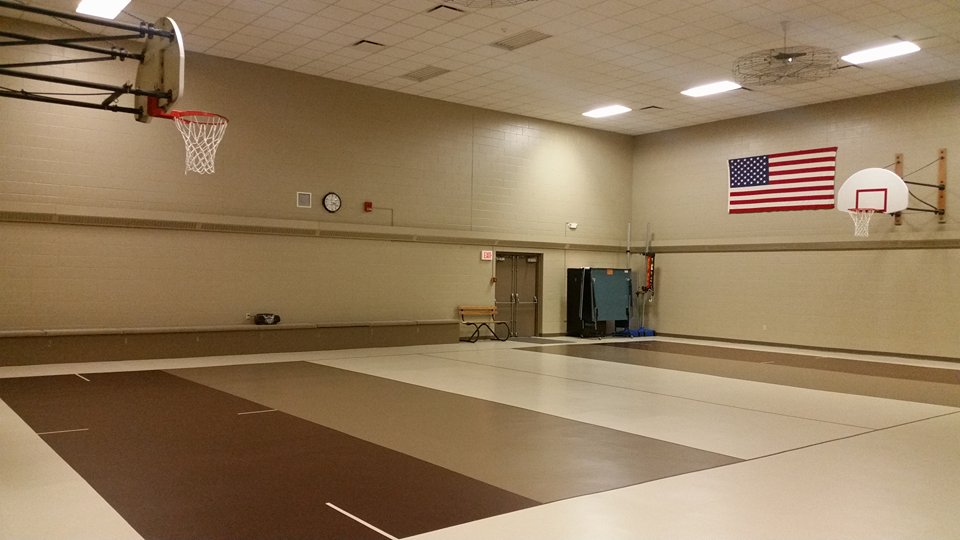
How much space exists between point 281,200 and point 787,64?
30.6ft

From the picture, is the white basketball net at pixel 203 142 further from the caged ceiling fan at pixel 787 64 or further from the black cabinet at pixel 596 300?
the black cabinet at pixel 596 300

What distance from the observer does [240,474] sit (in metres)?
5.26

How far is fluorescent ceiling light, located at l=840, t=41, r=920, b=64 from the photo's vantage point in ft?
37.8

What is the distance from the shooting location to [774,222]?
16188 millimetres

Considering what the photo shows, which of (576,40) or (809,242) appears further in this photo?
(809,242)

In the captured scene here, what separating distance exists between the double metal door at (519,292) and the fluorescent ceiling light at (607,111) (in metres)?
3.71

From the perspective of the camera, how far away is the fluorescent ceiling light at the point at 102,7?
9.82 metres

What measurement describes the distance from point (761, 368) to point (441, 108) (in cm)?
857

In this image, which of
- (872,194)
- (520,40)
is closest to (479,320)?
(520,40)

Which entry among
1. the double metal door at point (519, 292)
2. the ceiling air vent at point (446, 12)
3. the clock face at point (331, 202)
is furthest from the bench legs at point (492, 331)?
the ceiling air vent at point (446, 12)

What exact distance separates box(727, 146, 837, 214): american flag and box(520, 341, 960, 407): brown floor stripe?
3.52m

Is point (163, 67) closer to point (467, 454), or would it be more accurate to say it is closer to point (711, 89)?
point (467, 454)

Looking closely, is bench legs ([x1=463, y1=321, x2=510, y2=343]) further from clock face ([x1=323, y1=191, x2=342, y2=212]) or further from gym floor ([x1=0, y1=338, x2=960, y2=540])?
gym floor ([x1=0, y1=338, x2=960, y2=540])

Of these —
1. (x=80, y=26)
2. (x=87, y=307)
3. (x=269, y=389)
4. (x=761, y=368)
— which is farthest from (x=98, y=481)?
(x=761, y=368)
